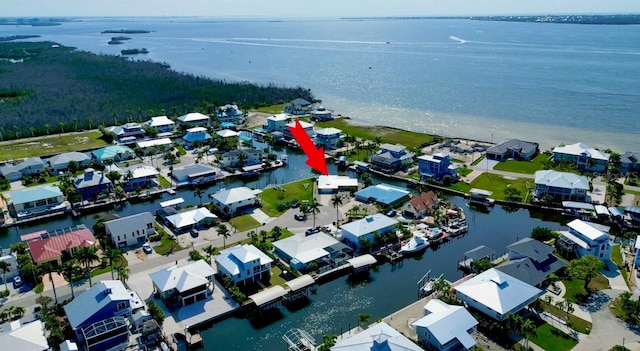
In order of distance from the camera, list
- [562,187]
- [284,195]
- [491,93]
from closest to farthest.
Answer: [562,187]
[284,195]
[491,93]

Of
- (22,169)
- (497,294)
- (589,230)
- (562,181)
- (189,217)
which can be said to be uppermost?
(589,230)

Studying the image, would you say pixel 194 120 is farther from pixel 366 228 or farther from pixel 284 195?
pixel 366 228

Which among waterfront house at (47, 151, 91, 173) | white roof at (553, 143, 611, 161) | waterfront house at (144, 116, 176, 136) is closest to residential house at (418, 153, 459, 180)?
white roof at (553, 143, 611, 161)

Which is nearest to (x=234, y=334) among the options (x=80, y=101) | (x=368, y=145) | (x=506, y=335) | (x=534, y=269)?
(x=506, y=335)

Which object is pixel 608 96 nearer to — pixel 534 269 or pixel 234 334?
pixel 534 269

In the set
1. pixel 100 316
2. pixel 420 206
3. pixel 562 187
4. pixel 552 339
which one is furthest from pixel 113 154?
pixel 552 339

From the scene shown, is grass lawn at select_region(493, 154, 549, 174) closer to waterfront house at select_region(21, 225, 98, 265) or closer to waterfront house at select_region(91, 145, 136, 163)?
waterfront house at select_region(21, 225, 98, 265)

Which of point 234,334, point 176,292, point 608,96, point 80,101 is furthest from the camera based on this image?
point 608,96
